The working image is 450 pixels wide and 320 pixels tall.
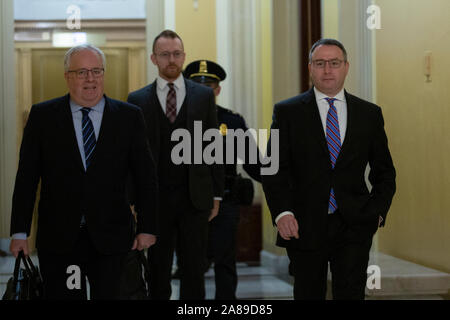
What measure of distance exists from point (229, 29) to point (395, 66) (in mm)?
3323

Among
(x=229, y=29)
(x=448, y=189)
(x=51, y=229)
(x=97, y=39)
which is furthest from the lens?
(x=229, y=29)

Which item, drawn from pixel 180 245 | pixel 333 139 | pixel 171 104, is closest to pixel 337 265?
pixel 333 139

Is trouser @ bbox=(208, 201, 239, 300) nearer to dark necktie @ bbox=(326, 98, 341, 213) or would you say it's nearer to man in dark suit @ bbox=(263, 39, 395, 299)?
man in dark suit @ bbox=(263, 39, 395, 299)

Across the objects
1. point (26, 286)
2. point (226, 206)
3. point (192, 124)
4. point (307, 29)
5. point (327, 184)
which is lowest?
point (26, 286)

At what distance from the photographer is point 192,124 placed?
4.76 meters

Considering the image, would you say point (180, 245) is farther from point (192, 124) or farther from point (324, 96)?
point (324, 96)

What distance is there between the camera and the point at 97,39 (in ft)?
25.8

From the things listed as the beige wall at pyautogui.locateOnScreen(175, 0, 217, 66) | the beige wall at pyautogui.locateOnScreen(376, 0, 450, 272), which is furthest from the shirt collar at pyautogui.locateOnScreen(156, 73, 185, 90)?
the beige wall at pyautogui.locateOnScreen(175, 0, 217, 66)

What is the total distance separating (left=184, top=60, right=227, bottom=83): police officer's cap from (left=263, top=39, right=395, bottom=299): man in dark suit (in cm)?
218

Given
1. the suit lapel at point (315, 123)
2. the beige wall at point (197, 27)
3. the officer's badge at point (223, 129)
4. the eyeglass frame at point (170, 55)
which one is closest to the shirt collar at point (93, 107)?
the suit lapel at point (315, 123)

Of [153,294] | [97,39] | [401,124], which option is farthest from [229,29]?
[153,294]

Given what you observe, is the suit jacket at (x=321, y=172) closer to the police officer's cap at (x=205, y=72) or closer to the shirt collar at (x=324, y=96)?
the shirt collar at (x=324, y=96)

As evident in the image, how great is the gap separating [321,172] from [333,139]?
0.54ft
